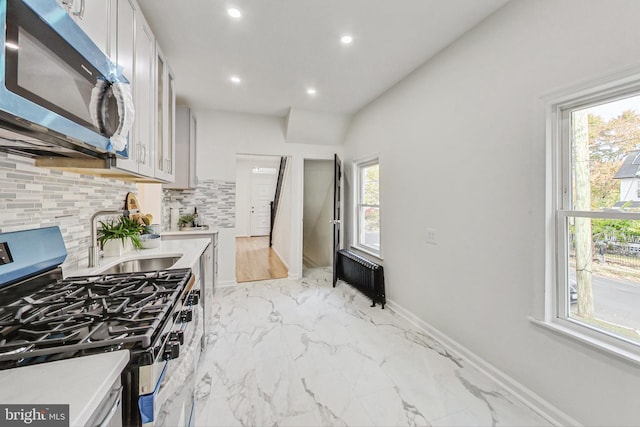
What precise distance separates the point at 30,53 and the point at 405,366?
2.46 meters

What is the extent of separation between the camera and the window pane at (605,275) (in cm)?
127

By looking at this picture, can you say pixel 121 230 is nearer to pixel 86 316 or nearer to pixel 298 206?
pixel 86 316

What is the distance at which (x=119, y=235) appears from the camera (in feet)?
6.21

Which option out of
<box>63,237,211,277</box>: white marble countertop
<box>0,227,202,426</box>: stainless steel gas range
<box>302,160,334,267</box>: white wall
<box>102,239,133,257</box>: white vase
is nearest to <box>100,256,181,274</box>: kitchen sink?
<box>63,237,211,277</box>: white marble countertop

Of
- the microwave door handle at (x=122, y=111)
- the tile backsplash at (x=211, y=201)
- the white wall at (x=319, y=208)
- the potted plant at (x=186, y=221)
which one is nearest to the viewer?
the microwave door handle at (x=122, y=111)

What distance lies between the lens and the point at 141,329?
2.47ft

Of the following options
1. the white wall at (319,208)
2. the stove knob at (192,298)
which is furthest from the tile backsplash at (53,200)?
the white wall at (319,208)

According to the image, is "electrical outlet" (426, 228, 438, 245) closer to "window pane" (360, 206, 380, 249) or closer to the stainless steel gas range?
"window pane" (360, 206, 380, 249)

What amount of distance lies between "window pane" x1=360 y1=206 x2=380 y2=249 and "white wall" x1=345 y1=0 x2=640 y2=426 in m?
0.81

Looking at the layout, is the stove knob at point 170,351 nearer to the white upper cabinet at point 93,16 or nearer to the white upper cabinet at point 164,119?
the white upper cabinet at point 93,16

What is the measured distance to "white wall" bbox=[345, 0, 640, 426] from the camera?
1.31 meters

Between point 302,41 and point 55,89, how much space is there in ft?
5.93

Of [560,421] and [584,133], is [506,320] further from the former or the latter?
[584,133]

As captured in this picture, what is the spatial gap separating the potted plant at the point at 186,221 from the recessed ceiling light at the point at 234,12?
2.50 m
